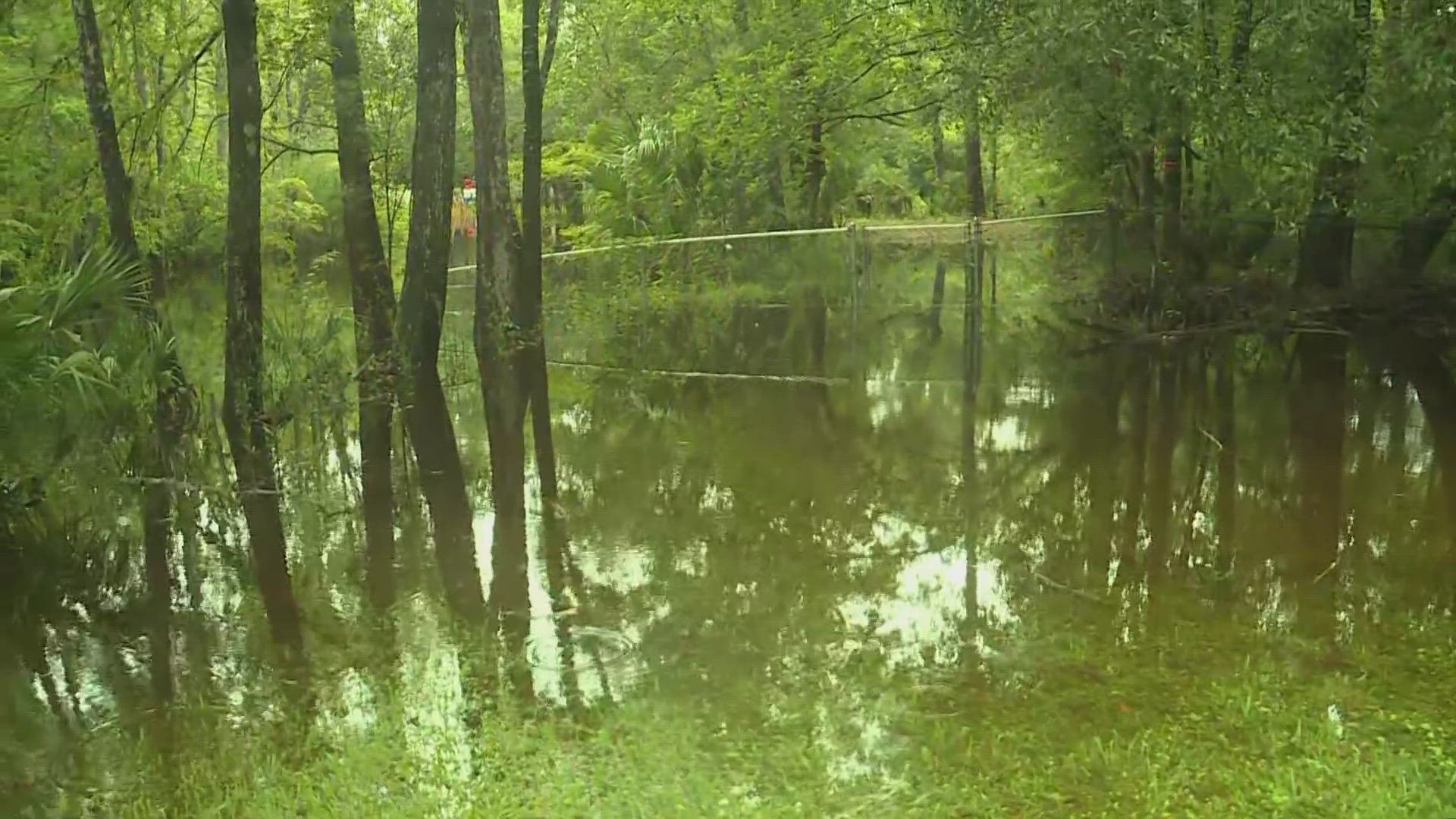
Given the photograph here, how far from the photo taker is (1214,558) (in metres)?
6.25

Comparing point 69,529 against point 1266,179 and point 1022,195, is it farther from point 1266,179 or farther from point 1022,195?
point 1022,195

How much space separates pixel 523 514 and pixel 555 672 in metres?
2.76

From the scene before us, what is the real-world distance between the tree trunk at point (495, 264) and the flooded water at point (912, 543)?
1.07ft

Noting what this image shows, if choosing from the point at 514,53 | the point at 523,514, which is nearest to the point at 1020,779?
the point at 523,514

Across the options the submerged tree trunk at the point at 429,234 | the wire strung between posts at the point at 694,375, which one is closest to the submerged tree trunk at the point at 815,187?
the wire strung between posts at the point at 694,375

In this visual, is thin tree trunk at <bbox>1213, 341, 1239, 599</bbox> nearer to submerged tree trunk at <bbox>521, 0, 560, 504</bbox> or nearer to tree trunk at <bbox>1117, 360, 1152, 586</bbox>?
tree trunk at <bbox>1117, 360, 1152, 586</bbox>

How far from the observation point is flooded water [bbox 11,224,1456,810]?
193 inches

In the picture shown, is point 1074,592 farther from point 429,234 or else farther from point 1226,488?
point 429,234

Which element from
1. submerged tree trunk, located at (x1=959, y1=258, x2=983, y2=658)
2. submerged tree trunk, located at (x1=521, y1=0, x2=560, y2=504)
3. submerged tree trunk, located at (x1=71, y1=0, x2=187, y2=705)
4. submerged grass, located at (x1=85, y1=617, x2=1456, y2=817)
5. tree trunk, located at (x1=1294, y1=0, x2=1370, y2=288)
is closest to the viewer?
submerged grass, located at (x1=85, y1=617, x2=1456, y2=817)

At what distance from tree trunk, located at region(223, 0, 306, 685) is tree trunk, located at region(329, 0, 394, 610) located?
80 centimetres

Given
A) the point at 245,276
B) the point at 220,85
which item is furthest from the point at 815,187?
the point at 245,276

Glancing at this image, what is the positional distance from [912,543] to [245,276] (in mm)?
5355

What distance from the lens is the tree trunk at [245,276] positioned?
8711 millimetres

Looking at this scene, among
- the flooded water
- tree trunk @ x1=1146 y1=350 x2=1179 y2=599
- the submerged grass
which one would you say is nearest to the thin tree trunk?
the flooded water
